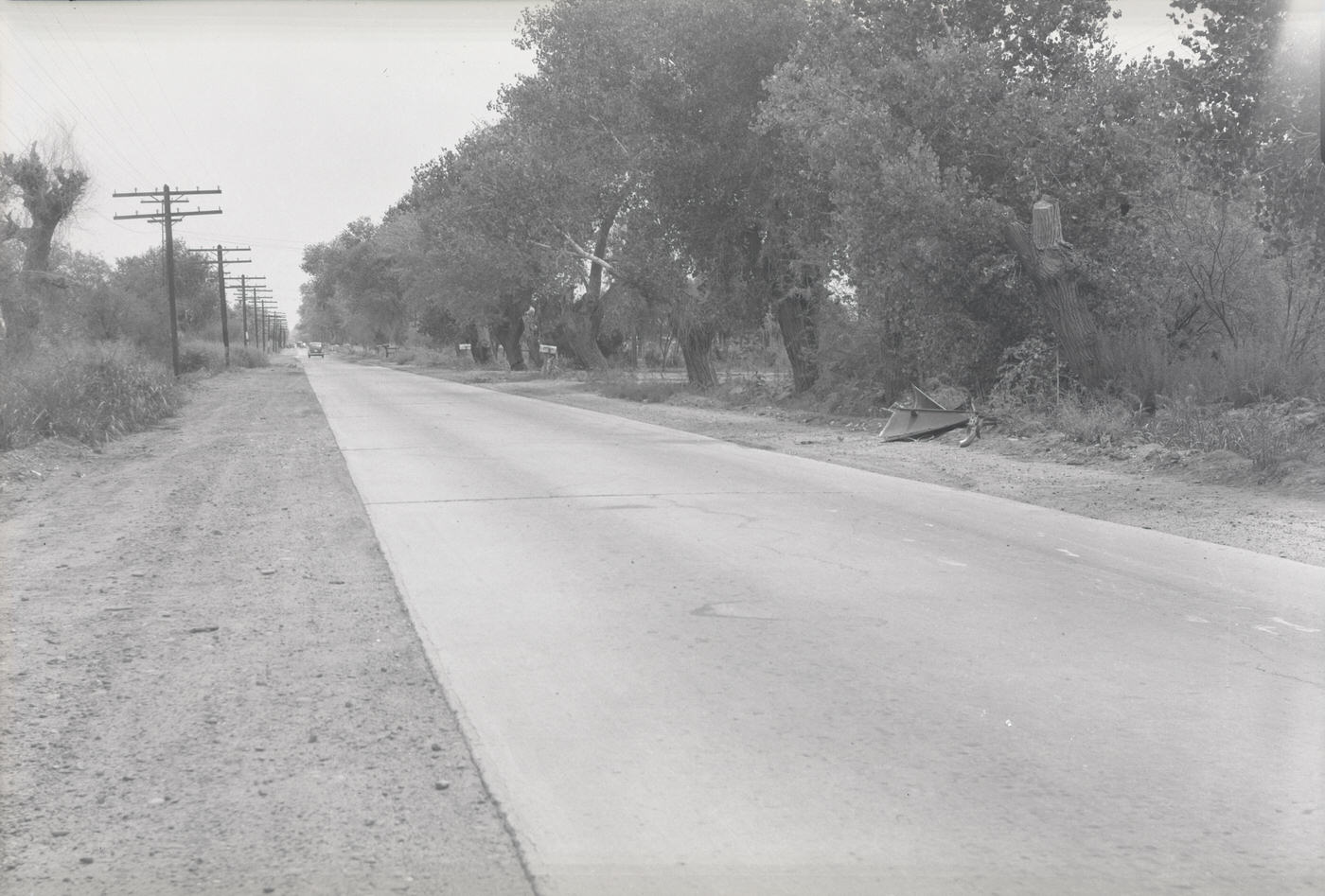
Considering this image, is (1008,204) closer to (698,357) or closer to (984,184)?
(984,184)

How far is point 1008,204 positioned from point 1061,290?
1887 millimetres

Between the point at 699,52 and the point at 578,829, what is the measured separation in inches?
953

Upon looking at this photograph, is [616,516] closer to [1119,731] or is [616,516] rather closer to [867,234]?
[1119,731]

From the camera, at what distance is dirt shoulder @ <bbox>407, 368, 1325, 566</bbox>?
990 centimetres

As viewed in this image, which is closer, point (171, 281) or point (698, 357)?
point (698, 357)

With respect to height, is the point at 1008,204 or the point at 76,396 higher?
the point at 1008,204

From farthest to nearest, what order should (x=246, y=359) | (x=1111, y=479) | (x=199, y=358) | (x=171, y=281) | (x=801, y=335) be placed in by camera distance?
(x=246, y=359) < (x=199, y=358) < (x=171, y=281) < (x=801, y=335) < (x=1111, y=479)

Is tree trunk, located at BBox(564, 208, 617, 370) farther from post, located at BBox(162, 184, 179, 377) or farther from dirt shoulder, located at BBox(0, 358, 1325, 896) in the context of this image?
dirt shoulder, located at BBox(0, 358, 1325, 896)

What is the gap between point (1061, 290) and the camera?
18172 mm

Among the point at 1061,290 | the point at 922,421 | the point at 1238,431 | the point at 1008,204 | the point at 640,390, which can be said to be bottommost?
the point at 640,390

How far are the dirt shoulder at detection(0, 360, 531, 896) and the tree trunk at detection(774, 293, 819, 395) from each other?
717 inches

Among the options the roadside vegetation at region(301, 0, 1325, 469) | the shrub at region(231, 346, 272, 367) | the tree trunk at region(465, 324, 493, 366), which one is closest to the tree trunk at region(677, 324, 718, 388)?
the roadside vegetation at region(301, 0, 1325, 469)

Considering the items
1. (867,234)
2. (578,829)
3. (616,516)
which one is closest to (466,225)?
(867,234)

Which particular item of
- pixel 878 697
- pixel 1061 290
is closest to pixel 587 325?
pixel 1061 290
